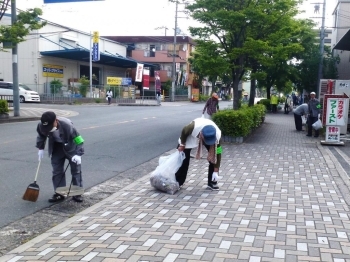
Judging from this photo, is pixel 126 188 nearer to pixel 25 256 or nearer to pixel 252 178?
pixel 252 178

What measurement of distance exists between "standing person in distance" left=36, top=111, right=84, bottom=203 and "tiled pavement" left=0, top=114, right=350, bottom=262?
0.78 metres

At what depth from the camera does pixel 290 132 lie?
1859 centimetres

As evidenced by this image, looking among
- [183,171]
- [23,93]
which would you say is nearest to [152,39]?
Answer: [23,93]

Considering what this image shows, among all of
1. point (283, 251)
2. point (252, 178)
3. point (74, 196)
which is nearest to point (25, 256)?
point (74, 196)

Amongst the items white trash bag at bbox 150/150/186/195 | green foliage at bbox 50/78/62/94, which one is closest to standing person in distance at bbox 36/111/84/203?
white trash bag at bbox 150/150/186/195

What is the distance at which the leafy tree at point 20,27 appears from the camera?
18.8 meters

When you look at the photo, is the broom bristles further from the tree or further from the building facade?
the building facade

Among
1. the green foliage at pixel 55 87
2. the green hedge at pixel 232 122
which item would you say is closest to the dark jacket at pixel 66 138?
the green hedge at pixel 232 122

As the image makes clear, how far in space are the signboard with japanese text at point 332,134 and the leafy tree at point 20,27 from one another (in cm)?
1349

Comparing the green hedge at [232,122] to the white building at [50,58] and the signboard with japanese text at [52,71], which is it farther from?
the signboard with japanese text at [52,71]

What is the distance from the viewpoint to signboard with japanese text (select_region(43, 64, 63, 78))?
4284cm

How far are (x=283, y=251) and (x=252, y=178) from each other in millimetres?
3944

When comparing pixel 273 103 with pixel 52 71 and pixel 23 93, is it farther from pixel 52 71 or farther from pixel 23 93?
pixel 52 71

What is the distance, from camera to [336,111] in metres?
14.0
